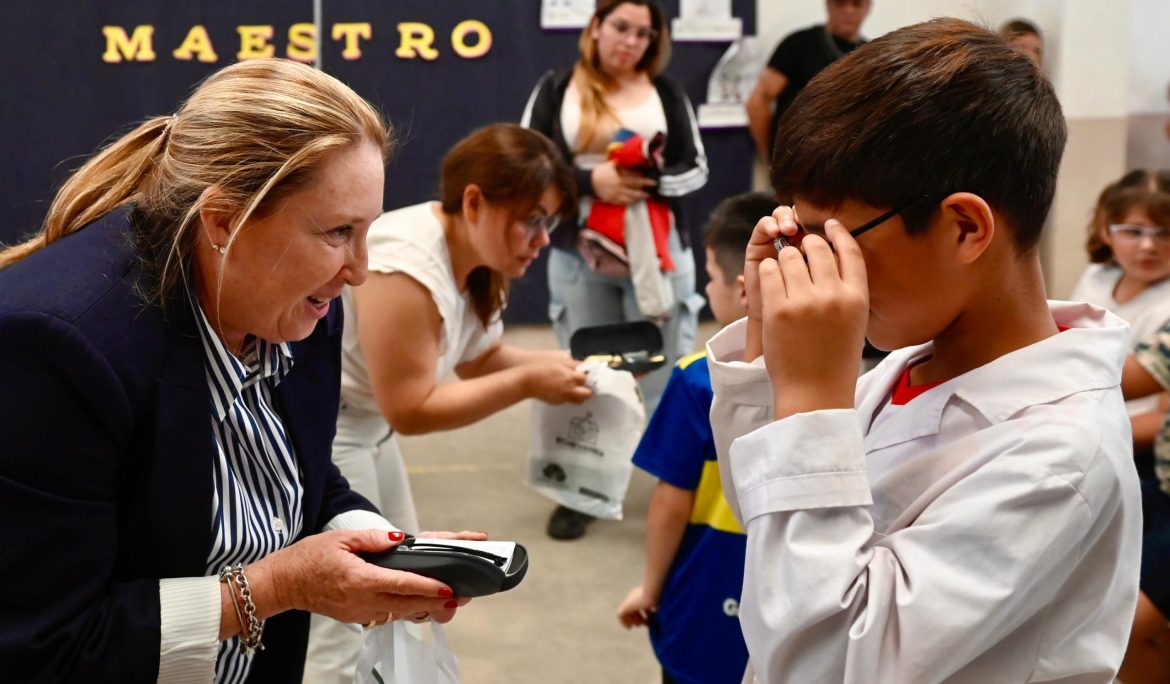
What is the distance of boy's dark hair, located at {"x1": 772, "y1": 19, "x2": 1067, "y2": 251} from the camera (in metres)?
1.00

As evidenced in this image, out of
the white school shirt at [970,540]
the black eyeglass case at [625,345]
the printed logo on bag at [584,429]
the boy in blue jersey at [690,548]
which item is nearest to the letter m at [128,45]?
the black eyeglass case at [625,345]

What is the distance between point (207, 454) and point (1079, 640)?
2.99 ft

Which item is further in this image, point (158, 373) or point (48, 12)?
point (48, 12)

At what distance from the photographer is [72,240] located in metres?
1.28

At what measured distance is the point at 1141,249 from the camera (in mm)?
2979

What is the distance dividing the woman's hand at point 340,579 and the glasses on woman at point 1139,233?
→ 2371 millimetres

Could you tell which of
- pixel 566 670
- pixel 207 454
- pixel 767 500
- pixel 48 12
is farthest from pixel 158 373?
pixel 48 12

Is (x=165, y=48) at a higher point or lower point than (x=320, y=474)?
higher

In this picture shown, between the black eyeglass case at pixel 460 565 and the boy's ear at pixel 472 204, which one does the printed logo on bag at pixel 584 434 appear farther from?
the black eyeglass case at pixel 460 565

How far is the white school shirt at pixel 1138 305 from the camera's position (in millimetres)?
2926

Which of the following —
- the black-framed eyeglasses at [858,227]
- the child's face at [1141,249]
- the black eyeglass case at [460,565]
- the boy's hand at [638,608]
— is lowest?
the boy's hand at [638,608]

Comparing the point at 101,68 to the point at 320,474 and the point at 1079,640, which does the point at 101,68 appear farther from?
the point at 1079,640

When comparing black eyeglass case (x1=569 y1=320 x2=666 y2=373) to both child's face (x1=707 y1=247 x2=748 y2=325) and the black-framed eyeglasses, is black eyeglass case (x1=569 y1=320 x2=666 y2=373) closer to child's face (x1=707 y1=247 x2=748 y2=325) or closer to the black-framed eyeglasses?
child's face (x1=707 y1=247 x2=748 y2=325)

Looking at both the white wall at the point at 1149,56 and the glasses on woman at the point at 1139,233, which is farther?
Result: the white wall at the point at 1149,56
